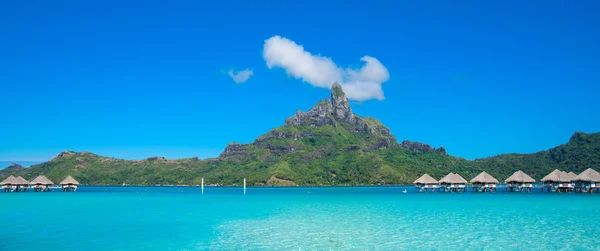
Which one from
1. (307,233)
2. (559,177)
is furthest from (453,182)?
(307,233)

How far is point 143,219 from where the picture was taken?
34.6 metres

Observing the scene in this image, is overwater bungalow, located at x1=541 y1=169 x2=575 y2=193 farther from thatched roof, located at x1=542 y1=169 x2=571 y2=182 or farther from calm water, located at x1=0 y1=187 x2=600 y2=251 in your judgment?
calm water, located at x1=0 y1=187 x2=600 y2=251

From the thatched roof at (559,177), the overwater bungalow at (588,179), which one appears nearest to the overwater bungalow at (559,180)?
the thatched roof at (559,177)

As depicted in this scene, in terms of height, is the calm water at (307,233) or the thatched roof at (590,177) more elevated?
the thatched roof at (590,177)

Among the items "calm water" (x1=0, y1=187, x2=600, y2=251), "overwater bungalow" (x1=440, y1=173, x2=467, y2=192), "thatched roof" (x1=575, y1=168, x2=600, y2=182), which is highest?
"thatched roof" (x1=575, y1=168, x2=600, y2=182)

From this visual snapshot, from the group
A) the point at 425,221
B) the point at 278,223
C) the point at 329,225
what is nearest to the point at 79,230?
the point at 278,223

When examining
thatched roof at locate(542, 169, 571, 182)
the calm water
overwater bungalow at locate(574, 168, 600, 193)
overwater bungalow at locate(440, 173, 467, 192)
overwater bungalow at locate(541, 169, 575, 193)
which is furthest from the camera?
overwater bungalow at locate(440, 173, 467, 192)

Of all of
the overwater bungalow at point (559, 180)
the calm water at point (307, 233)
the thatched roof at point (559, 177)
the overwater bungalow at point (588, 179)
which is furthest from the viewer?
the overwater bungalow at point (559, 180)

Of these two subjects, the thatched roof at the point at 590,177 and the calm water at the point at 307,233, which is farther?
the thatched roof at the point at 590,177

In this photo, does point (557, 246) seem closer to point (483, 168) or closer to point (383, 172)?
point (383, 172)

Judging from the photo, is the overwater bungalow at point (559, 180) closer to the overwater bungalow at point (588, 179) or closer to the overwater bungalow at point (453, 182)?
the overwater bungalow at point (588, 179)

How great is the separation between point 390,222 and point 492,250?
11.5 m

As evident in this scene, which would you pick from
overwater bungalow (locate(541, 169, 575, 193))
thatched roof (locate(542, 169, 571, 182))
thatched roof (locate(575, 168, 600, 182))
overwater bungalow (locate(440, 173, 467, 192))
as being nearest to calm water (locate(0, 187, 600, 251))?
thatched roof (locate(575, 168, 600, 182))

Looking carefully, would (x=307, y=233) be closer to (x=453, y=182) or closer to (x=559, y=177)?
(x=559, y=177)
